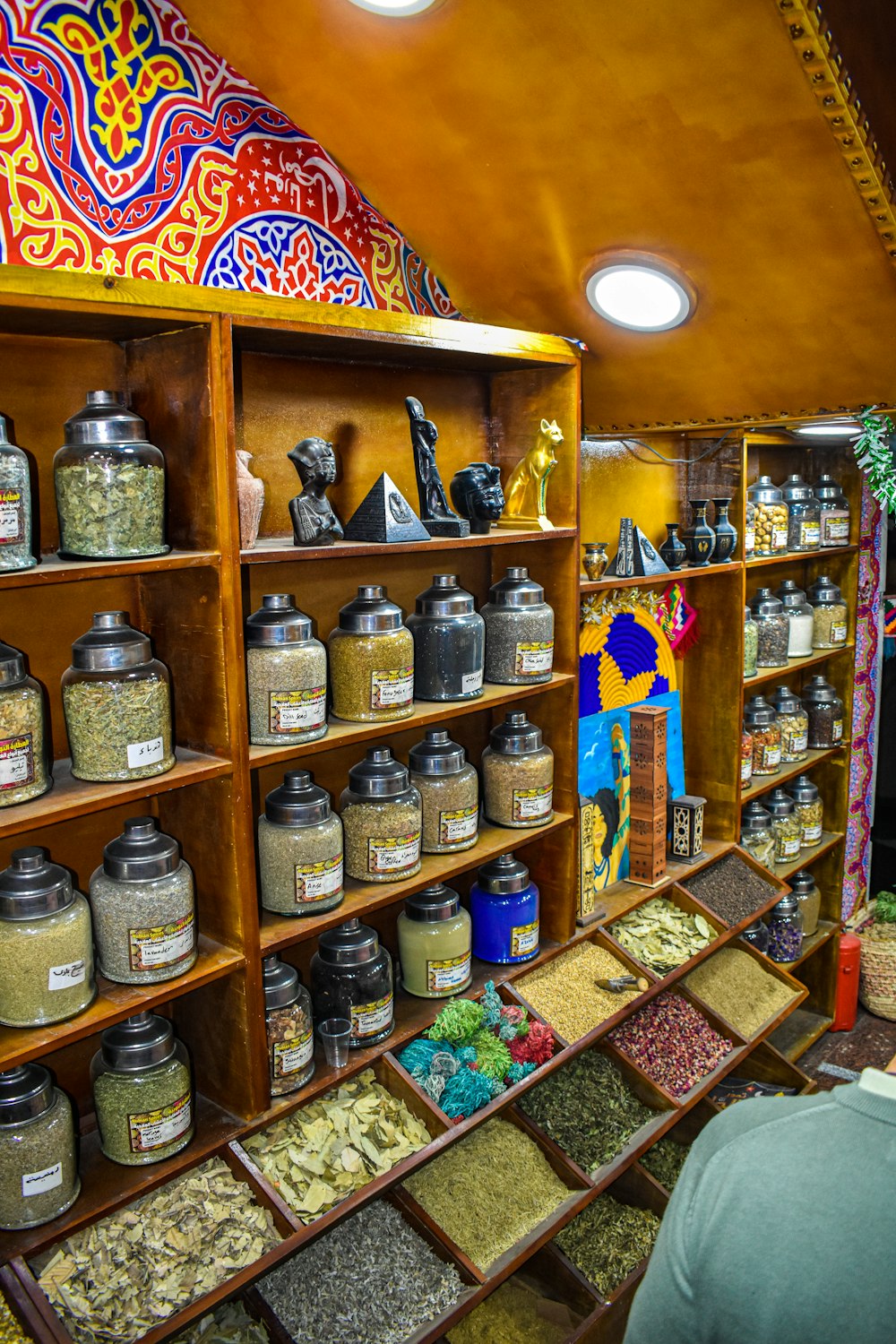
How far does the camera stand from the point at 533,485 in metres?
2.44

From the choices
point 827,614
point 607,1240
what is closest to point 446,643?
point 607,1240

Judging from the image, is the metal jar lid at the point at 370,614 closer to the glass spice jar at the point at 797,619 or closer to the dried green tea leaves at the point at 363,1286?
the dried green tea leaves at the point at 363,1286

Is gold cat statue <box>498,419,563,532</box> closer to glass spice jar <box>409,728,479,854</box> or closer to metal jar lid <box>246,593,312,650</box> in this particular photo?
glass spice jar <box>409,728,479,854</box>

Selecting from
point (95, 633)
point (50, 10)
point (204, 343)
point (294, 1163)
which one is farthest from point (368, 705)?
point (50, 10)

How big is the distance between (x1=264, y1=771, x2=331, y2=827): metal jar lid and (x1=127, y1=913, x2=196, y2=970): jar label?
0.95 feet

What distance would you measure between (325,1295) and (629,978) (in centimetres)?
106

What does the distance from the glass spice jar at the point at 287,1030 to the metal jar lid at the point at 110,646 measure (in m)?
0.67

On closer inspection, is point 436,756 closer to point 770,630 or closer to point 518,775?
point 518,775

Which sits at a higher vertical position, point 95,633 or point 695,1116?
point 95,633

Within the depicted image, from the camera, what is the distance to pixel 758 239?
2.15m

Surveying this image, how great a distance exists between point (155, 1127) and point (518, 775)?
109 centimetres

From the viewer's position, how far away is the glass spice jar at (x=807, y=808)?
411cm

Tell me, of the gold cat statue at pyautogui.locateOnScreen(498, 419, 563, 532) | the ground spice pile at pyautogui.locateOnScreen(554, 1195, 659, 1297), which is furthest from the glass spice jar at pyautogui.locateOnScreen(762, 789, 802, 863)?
the gold cat statue at pyautogui.locateOnScreen(498, 419, 563, 532)

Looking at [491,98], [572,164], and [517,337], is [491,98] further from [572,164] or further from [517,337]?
[517,337]
